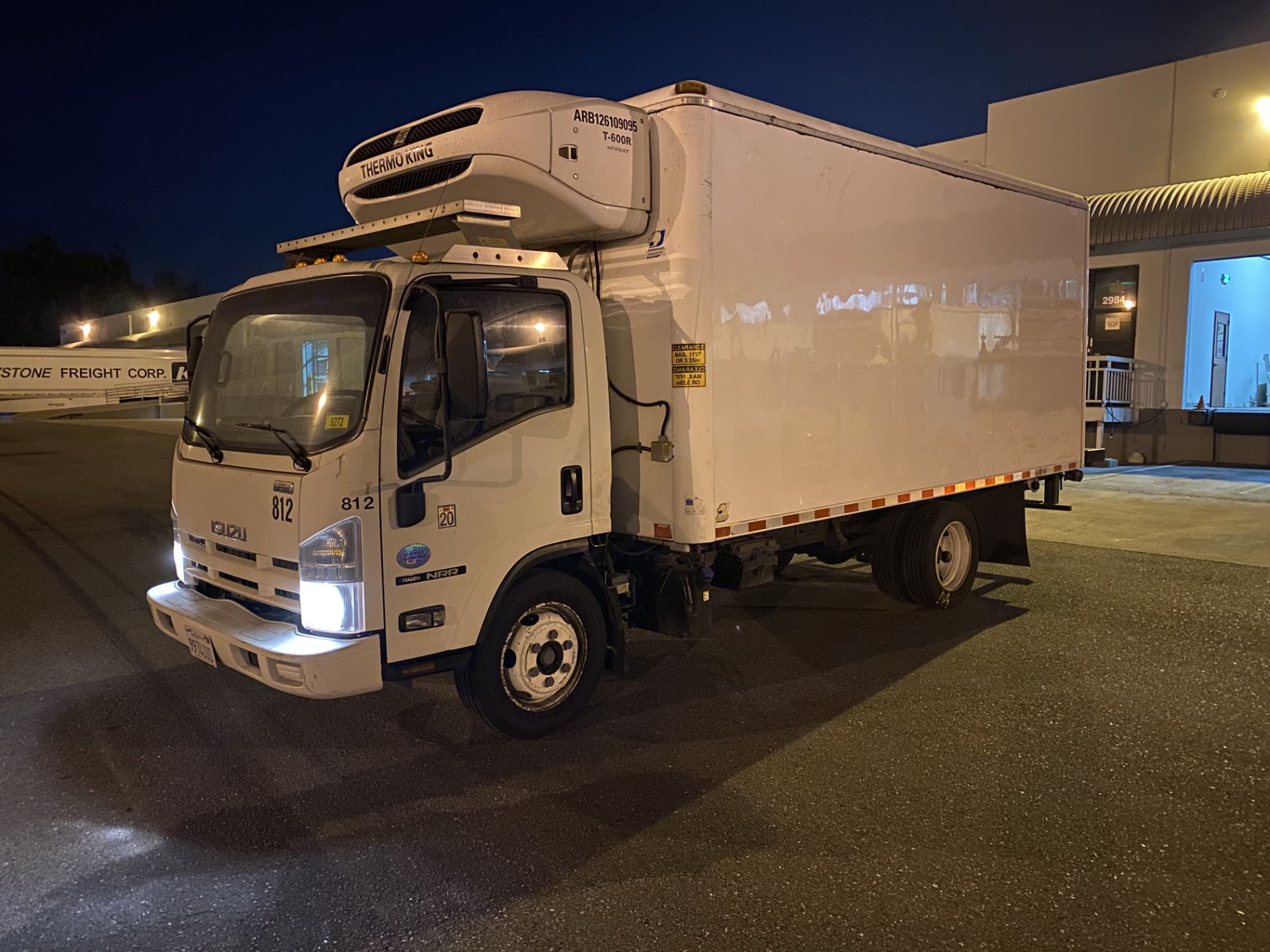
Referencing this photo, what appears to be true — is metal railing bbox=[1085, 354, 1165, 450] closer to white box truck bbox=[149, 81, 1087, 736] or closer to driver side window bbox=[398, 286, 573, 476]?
white box truck bbox=[149, 81, 1087, 736]

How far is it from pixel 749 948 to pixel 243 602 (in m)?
3.12

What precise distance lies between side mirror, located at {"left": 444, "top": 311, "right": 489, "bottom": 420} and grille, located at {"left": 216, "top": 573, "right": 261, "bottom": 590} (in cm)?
139

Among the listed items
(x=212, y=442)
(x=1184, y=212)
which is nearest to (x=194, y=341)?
(x=212, y=442)

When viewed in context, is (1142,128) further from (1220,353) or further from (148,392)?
(148,392)

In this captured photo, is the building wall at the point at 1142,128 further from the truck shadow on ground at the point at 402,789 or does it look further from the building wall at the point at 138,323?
the building wall at the point at 138,323

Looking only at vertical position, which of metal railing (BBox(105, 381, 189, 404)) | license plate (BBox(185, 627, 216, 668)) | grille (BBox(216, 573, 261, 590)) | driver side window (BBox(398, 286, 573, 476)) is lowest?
license plate (BBox(185, 627, 216, 668))

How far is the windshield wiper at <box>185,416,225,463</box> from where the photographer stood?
16.0 ft

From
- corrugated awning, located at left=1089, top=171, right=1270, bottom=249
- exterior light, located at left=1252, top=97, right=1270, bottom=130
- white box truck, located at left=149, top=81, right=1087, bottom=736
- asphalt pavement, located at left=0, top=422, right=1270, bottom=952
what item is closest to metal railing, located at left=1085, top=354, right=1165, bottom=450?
corrugated awning, located at left=1089, top=171, right=1270, bottom=249

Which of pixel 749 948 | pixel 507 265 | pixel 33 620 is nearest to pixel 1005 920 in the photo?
pixel 749 948

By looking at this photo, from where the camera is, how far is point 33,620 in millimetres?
7793

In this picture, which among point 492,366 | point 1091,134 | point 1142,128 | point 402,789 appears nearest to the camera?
point 402,789

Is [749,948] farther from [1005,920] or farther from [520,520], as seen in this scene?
[520,520]

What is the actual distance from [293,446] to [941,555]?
554cm

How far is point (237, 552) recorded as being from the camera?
476 cm
